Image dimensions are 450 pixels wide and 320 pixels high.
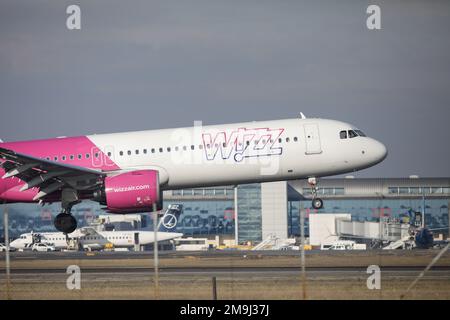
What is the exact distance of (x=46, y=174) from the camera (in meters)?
41.3

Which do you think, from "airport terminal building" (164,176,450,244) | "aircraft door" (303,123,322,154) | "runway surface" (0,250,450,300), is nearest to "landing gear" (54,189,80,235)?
"runway surface" (0,250,450,300)

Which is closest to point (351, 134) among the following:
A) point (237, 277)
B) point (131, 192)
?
point (131, 192)

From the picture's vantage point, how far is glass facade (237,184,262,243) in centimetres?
7938

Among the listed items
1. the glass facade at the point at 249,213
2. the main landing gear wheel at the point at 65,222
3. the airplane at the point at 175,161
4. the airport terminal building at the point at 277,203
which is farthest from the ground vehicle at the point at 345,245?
the main landing gear wheel at the point at 65,222

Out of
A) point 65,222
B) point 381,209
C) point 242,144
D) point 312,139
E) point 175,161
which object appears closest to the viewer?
point 242,144

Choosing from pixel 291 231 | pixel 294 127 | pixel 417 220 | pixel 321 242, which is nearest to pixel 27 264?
pixel 294 127

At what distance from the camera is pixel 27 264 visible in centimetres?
4231

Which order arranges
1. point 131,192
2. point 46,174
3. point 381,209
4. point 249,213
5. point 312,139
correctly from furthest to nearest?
point 249,213
point 381,209
point 46,174
point 312,139
point 131,192

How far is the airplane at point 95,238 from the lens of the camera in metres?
68.1

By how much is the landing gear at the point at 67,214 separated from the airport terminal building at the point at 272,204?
96.6ft

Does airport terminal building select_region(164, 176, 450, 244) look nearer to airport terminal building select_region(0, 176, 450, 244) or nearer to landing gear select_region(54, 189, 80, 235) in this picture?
airport terminal building select_region(0, 176, 450, 244)

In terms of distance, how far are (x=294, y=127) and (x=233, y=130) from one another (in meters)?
2.77

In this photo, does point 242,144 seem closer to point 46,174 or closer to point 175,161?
point 175,161

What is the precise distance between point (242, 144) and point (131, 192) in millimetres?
5425
